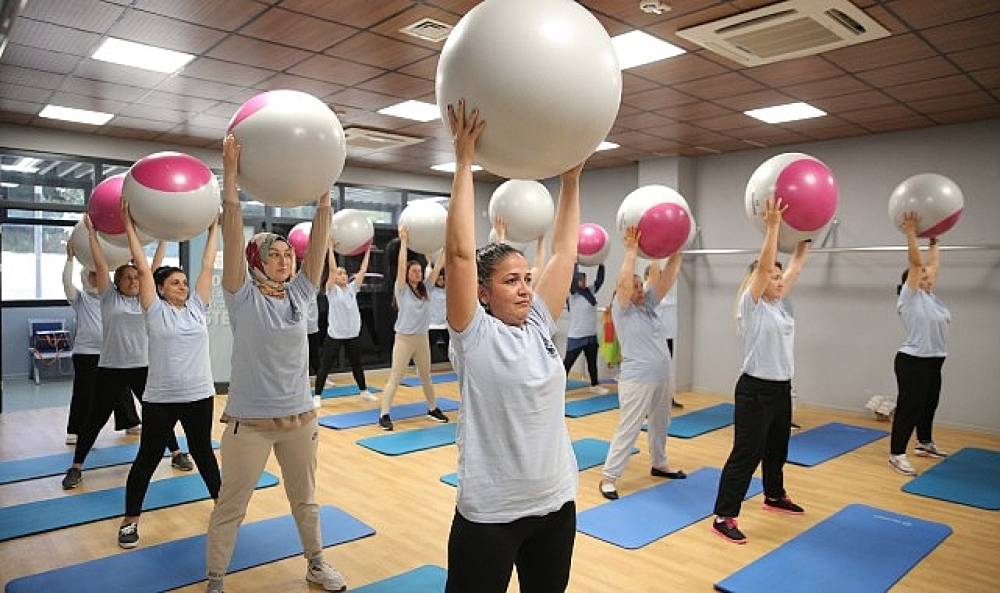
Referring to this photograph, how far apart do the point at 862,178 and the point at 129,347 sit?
20.7 feet

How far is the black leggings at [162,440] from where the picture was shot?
3084 mm

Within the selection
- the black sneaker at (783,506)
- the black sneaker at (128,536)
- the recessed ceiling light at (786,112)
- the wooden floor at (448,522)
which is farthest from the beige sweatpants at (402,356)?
the recessed ceiling light at (786,112)

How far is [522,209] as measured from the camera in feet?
12.3

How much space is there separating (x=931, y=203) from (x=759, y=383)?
2.04m

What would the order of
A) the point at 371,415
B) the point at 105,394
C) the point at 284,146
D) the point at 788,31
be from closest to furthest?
the point at 284,146 → the point at 788,31 → the point at 105,394 → the point at 371,415

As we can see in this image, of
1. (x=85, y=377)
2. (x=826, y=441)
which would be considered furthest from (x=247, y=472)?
(x=826, y=441)

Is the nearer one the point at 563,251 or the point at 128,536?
the point at 563,251

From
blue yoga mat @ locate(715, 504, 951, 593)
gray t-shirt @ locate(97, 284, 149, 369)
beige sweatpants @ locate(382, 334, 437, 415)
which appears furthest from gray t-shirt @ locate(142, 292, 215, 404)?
beige sweatpants @ locate(382, 334, 437, 415)

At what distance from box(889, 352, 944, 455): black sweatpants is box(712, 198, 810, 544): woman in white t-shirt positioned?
1.61m

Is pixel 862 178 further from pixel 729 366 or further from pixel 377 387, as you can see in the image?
pixel 377 387

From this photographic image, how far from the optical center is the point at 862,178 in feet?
21.1

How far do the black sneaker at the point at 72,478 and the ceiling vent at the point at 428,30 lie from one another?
129 inches

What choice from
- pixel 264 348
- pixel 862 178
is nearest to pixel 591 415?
pixel 862 178

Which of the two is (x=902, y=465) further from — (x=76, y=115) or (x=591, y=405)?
(x=76, y=115)
